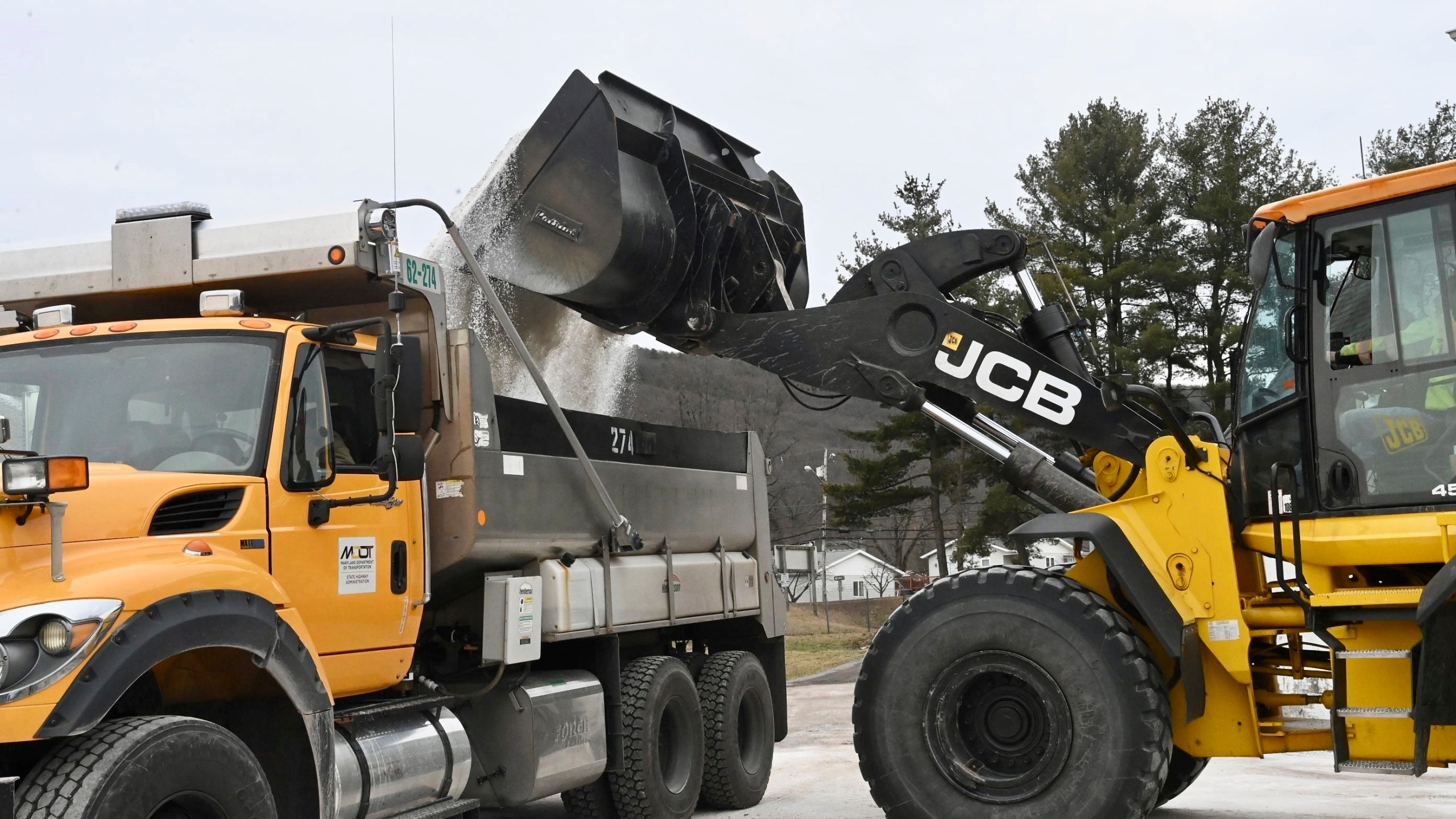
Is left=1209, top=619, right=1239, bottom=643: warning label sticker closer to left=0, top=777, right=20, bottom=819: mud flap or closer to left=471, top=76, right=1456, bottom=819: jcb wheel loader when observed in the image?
left=471, top=76, right=1456, bottom=819: jcb wheel loader

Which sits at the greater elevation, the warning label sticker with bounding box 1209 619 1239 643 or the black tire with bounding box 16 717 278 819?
the warning label sticker with bounding box 1209 619 1239 643

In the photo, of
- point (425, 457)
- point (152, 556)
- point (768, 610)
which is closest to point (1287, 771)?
point (768, 610)

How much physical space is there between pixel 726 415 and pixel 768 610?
35432mm

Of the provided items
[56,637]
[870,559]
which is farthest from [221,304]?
[870,559]

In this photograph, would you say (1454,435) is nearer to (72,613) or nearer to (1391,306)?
(1391,306)

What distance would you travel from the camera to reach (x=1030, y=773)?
6820mm

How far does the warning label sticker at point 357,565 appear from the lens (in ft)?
19.8

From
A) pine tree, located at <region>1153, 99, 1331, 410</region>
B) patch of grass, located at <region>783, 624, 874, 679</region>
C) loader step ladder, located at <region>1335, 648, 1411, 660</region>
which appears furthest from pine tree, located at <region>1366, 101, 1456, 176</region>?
loader step ladder, located at <region>1335, 648, 1411, 660</region>

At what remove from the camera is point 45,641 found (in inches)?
176

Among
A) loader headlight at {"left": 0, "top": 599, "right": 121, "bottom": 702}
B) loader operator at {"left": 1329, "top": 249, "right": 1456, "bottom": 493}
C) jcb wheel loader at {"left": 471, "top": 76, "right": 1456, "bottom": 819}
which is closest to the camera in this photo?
loader headlight at {"left": 0, "top": 599, "right": 121, "bottom": 702}

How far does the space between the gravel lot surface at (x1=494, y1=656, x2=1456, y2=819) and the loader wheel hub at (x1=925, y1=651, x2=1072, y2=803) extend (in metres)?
1.66

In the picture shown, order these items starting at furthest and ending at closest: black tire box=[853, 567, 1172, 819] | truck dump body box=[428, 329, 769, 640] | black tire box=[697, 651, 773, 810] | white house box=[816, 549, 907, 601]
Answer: white house box=[816, 549, 907, 601] → black tire box=[697, 651, 773, 810] → truck dump body box=[428, 329, 769, 640] → black tire box=[853, 567, 1172, 819]

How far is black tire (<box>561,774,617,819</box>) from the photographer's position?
8.38 metres

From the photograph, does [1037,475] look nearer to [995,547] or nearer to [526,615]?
[526,615]
